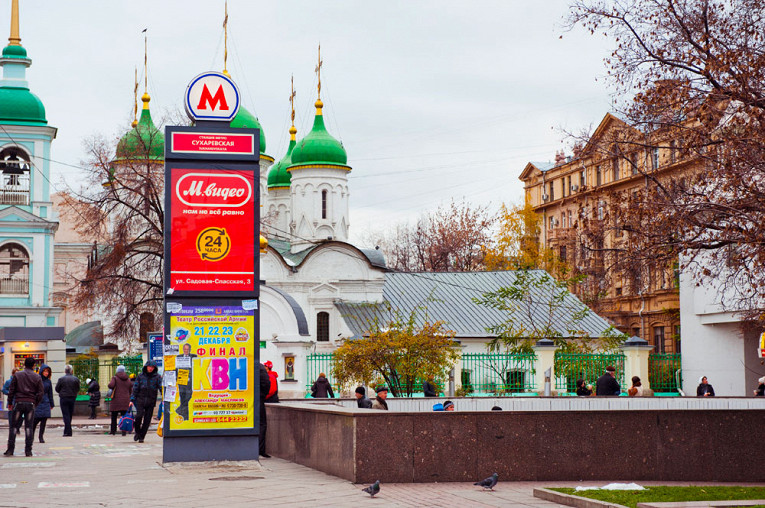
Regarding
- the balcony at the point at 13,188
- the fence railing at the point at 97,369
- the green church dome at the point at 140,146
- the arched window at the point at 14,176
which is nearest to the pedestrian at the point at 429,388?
the fence railing at the point at 97,369

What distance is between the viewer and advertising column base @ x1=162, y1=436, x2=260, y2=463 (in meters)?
15.4

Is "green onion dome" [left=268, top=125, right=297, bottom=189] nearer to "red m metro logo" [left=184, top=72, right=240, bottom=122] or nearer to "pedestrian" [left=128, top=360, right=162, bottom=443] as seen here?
"pedestrian" [left=128, top=360, right=162, bottom=443]

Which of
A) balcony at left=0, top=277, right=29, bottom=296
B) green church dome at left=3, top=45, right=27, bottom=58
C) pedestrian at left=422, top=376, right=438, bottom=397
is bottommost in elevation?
pedestrian at left=422, top=376, right=438, bottom=397

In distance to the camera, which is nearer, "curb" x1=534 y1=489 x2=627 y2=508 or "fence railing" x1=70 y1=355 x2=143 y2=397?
"curb" x1=534 y1=489 x2=627 y2=508

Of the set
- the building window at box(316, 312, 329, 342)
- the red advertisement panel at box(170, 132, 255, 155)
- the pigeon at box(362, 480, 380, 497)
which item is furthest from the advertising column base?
the building window at box(316, 312, 329, 342)

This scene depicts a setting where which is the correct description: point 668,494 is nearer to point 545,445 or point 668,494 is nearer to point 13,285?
point 545,445

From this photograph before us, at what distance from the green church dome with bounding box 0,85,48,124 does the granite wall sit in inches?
1430

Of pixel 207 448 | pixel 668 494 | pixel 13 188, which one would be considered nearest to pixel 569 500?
pixel 668 494

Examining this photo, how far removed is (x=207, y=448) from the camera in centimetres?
1549

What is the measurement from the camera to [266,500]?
11719 millimetres

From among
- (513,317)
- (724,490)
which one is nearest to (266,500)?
(724,490)

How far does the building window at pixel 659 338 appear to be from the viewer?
66.4 metres

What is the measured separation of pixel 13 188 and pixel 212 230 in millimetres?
34825

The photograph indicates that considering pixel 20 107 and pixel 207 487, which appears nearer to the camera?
pixel 207 487
